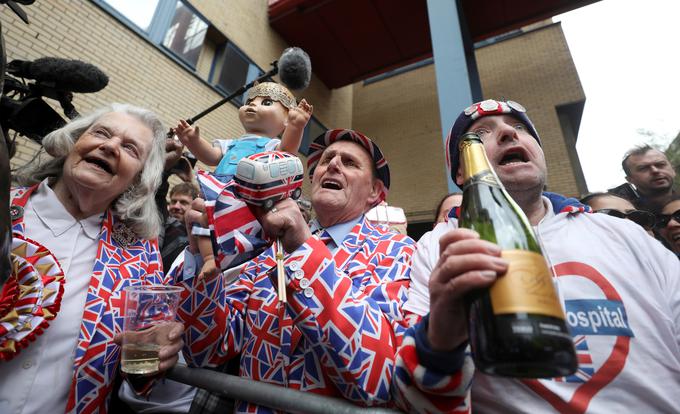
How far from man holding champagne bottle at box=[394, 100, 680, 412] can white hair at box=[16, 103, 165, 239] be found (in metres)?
1.39

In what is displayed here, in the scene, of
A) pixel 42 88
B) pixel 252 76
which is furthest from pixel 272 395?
pixel 252 76

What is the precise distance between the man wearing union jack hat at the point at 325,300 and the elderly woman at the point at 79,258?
23 centimetres

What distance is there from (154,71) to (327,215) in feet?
18.2

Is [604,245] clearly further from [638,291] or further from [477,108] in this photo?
[477,108]

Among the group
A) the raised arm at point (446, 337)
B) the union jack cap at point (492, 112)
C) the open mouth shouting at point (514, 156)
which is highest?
the union jack cap at point (492, 112)

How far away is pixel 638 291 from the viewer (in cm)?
99

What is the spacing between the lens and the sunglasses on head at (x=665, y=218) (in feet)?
8.21

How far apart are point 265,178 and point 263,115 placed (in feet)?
5.75

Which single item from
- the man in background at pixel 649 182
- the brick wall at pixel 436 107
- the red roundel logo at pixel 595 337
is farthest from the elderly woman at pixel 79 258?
the brick wall at pixel 436 107

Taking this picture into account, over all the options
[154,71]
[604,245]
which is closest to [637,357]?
[604,245]

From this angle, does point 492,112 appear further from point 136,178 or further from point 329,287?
point 136,178

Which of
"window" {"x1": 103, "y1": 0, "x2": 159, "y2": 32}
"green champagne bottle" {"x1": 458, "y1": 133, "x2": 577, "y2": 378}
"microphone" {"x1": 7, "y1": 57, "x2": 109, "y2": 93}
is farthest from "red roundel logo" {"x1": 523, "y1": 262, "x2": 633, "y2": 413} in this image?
"window" {"x1": 103, "y1": 0, "x2": 159, "y2": 32}

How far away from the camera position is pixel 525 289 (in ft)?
2.00

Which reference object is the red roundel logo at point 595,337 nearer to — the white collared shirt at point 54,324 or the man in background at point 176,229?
the white collared shirt at point 54,324
